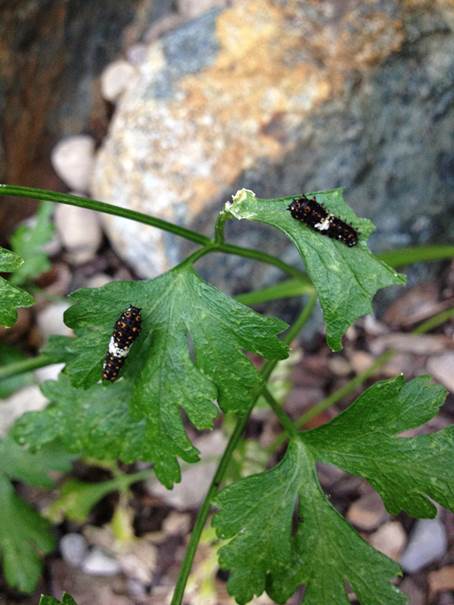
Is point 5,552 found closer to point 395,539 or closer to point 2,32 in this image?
point 395,539

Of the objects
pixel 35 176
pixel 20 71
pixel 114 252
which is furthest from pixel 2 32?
pixel 114 252

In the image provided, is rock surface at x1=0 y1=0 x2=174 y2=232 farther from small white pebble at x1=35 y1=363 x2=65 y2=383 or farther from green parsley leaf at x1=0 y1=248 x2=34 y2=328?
green parsley leaf at x1=0 y1=248 x2=34 y2=328

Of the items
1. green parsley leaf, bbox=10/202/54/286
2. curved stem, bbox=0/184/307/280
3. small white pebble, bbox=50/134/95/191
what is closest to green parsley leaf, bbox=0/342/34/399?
green parsley leaf, bbox=10/202/54/286

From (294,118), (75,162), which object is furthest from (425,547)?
(75,162)

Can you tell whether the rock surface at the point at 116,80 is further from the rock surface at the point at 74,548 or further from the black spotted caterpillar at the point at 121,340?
the black spotted caterpillar at the point at 121,340

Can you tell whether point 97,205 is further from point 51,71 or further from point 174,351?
point 51,71

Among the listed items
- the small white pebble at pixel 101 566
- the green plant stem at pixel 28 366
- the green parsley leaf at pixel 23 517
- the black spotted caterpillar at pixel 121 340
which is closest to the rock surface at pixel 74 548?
the small white pebble at pixel 101 566
